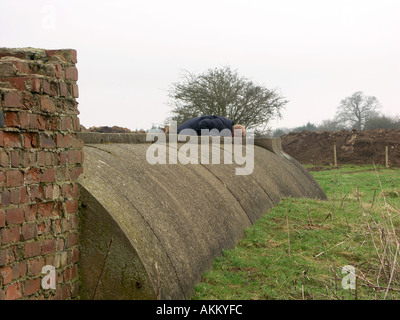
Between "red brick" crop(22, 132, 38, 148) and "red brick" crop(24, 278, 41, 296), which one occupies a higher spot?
"red brick" crop(22, 132, 38, 148)

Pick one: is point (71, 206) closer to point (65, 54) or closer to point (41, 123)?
point (41, 123)

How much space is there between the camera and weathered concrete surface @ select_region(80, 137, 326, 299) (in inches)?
120

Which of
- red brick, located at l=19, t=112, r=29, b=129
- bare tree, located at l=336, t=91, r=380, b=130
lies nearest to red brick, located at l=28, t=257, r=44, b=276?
red brick, located at l=19, t=112, r=29, b=129

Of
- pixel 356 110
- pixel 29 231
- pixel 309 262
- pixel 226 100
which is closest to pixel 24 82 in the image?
pixel 29 231

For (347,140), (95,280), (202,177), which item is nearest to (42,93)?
(95,280)

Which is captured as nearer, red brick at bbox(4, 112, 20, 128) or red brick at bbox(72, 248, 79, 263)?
red brick at bbox(4, 112, 20, 128)

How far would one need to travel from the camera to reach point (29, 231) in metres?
2.79

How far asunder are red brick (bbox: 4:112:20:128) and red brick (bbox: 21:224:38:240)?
2.05 ft

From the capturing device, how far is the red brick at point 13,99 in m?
2.69

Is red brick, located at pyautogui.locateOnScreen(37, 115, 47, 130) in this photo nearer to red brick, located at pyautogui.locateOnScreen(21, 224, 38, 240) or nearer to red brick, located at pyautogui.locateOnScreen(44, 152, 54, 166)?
red brick, located at pyautogui.locateOnScreen(44, 152, 54, 166)
